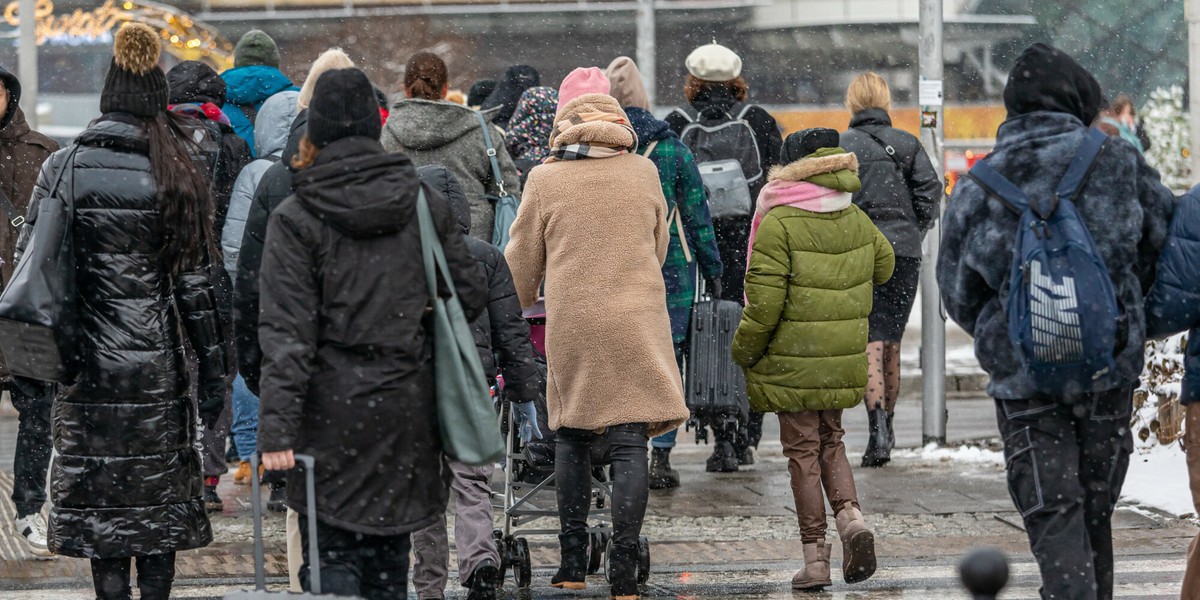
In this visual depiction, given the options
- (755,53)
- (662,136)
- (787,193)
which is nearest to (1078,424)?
(787,193)

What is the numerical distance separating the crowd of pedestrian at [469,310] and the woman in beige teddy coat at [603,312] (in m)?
0.01

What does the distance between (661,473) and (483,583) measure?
2981 millimetres

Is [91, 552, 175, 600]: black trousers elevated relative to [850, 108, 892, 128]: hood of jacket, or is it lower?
lower

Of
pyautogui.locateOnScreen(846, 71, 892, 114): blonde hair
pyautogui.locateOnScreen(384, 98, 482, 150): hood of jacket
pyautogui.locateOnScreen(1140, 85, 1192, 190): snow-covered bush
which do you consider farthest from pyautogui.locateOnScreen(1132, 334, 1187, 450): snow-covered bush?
pyautogui.locateOnScreen(1140, 85, 1192, 190): snow-covered bush

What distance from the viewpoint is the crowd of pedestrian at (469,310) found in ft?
15.9

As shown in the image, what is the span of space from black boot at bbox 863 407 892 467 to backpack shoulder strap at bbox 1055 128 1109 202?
16.6 feet

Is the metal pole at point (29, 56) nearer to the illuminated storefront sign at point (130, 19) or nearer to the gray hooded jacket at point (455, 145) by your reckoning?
the illuminated storefront sign at point (130, 19)

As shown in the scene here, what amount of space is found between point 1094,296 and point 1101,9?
33.1 metres

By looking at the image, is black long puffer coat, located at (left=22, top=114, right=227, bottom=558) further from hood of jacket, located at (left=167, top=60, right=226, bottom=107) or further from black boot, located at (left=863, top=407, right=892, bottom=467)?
black boot, located at (left=863, top=407, right=892, bottom=467)

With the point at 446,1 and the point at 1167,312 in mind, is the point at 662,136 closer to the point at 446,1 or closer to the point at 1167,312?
the point at 1167,312

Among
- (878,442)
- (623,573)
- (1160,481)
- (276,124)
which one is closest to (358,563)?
(623,573)

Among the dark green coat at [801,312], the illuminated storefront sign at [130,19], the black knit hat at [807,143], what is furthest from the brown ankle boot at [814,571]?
the illuminated storefront sign at [130,19]

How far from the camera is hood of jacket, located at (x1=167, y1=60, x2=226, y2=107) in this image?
8305mm

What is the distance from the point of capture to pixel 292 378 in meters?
4.70
